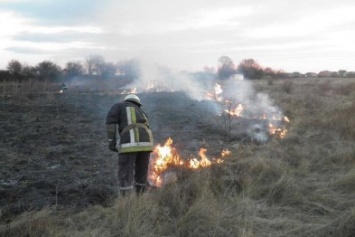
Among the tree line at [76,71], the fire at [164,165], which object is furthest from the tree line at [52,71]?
the fire at [164,165]

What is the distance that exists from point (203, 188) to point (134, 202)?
3.89 ft

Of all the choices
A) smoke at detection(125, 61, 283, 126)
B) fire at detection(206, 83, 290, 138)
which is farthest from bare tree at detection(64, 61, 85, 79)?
fire at detection(206, 83, 290, 138)

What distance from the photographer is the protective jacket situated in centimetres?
637

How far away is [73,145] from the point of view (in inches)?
434

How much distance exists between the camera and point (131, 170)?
6480 millimetres

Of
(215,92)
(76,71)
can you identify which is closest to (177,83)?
(215,92)

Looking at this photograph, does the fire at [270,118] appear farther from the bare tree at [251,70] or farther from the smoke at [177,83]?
the bare tree at [251,70]

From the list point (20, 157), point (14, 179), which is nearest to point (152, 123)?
point (20, 157)

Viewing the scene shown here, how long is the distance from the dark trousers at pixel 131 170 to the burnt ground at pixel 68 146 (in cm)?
39

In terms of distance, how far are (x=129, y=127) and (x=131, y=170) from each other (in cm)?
73

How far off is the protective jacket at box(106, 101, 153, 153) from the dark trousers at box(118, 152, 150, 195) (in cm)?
18

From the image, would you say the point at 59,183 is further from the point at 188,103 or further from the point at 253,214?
the point at 188,103

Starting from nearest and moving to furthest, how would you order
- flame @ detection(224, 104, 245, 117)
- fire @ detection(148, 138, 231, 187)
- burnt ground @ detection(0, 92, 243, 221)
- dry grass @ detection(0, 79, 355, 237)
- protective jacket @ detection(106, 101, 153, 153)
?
dry grass @ detection(0, 79, 355, 237)
protective jacket @ detection(106, 101, 153, 153)
burnt ground @ detection(0, 92, 243, 221)
fire @ detection(148, 138, 231, 187)
flame @ detection(224, 104, 245, 117)

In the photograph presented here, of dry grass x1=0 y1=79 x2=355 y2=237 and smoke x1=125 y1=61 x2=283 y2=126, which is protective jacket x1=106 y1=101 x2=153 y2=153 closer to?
dry grass x1=0 y1=79 x2=355 y2=237
